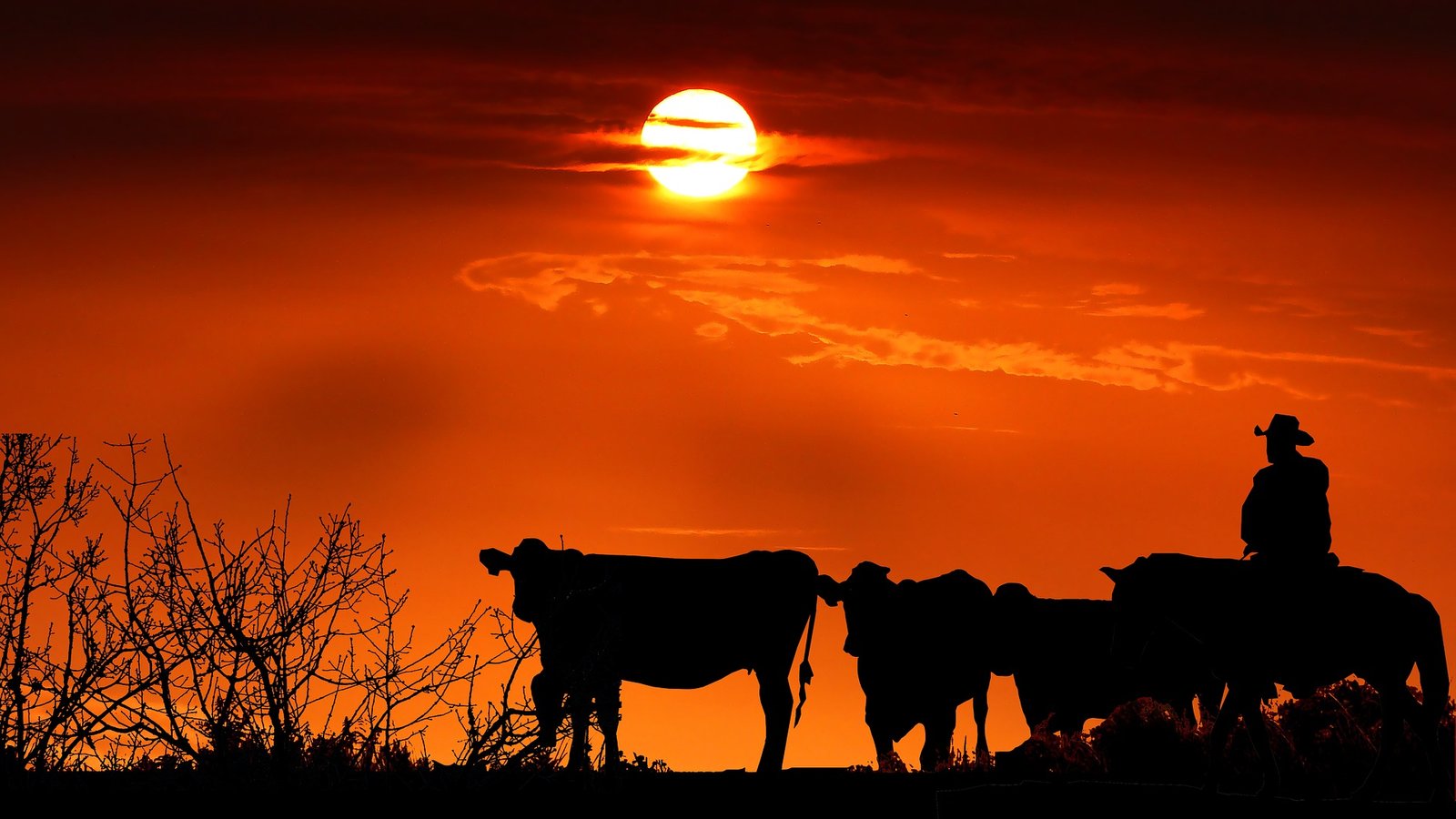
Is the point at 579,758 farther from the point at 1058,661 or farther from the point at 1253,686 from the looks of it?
the point at 1058,661

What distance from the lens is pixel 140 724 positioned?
1400 centimetres

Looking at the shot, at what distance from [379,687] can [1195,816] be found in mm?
6579

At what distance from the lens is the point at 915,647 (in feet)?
74.6

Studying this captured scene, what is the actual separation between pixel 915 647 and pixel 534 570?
517 centimetres

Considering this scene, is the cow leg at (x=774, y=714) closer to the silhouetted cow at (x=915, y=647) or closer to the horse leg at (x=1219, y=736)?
the silhouetted cow at (x=915, y=647)

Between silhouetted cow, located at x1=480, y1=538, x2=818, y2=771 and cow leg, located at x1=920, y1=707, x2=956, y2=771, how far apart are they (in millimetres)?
1626

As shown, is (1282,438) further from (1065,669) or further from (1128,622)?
(1065,669)

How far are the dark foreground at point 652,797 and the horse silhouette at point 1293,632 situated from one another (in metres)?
1.37

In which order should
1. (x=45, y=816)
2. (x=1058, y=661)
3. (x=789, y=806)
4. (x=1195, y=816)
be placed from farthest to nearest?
(x=1058, y=661) → (x=789, y=806) → (x=45, y=816) → (x=1195, y=816)

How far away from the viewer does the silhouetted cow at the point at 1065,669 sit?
2255 cm

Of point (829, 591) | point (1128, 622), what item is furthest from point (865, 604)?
point (1128, 622)

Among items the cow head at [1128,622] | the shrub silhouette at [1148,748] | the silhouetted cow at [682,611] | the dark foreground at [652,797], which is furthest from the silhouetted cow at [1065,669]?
the dark foreground at [652,797]

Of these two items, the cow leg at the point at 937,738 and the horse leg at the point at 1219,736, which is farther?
the cow leg at the point at 937,738

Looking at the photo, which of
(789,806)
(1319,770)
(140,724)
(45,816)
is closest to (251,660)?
(140,724)
